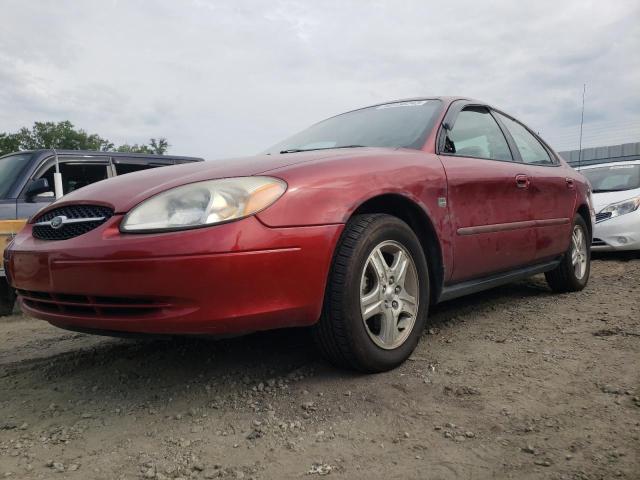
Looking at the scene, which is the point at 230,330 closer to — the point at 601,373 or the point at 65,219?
the point at 65,219

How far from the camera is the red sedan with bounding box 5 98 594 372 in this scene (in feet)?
6.44

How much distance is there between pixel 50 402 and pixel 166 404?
21.6 inches

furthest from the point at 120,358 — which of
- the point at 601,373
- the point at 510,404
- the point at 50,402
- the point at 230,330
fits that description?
the point at 601,373

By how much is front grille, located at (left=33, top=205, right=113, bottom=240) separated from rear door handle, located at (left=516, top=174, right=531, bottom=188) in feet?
8.22

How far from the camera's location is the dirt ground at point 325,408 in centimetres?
167

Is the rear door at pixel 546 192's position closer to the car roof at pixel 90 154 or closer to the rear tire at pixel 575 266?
the rear tire at pixel 575 266

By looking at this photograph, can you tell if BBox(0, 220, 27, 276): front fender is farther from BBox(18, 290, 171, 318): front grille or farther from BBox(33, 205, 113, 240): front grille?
BBox(18, 290, 171, 318): front grille

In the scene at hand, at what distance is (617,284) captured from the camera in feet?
15.3

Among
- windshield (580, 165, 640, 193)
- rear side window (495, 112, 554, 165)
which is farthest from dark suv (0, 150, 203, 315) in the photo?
windshield (580, 165, 640, 193)

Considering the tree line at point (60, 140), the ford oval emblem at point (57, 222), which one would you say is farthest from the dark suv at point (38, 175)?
the tree line at point (60, 140)

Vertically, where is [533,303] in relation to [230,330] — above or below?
below

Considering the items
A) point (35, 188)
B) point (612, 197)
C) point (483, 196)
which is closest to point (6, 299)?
point (35, 188)

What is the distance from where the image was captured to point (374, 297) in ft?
7.87

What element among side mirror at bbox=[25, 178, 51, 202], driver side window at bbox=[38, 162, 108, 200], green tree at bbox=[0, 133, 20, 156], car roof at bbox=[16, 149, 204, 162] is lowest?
side mirror at bbox=[25, 178, 51, 202]
